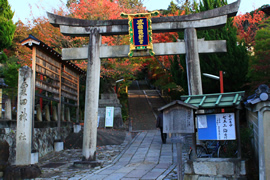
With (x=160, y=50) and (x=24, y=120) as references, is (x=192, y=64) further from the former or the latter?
(x=24, y=120)

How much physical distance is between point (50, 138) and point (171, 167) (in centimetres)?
688

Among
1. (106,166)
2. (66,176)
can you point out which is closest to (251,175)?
(106,166)

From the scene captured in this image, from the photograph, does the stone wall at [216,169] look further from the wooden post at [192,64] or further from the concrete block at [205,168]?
the wooden post at [192,64]

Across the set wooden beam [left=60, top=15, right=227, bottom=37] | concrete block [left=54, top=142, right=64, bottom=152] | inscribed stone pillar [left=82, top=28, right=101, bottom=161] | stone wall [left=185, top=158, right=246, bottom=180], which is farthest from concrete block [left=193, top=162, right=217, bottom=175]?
concrete block [left=54, top=142, right=64, bottom=152]

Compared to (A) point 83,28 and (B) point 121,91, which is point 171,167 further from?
(B) point 121,91

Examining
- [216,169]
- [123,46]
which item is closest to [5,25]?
[123,46]

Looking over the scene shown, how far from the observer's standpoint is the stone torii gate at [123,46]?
10.4m

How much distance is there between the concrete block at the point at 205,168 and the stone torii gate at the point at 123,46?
138 inches

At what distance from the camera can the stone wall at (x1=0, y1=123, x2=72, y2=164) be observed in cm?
966

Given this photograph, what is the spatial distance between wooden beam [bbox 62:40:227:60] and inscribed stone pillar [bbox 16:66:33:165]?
8.12 feet

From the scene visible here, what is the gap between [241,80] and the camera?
16.2 meters

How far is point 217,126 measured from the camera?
746 centimetres

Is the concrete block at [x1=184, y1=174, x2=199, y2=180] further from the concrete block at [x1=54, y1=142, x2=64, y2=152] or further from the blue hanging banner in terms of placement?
the concrete block at [x1=54, y1=142, x2=64, y2=152]

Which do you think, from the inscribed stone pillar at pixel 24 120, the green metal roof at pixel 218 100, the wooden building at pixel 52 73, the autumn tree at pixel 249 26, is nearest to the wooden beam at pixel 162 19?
the wooden building at pixel 52 73
